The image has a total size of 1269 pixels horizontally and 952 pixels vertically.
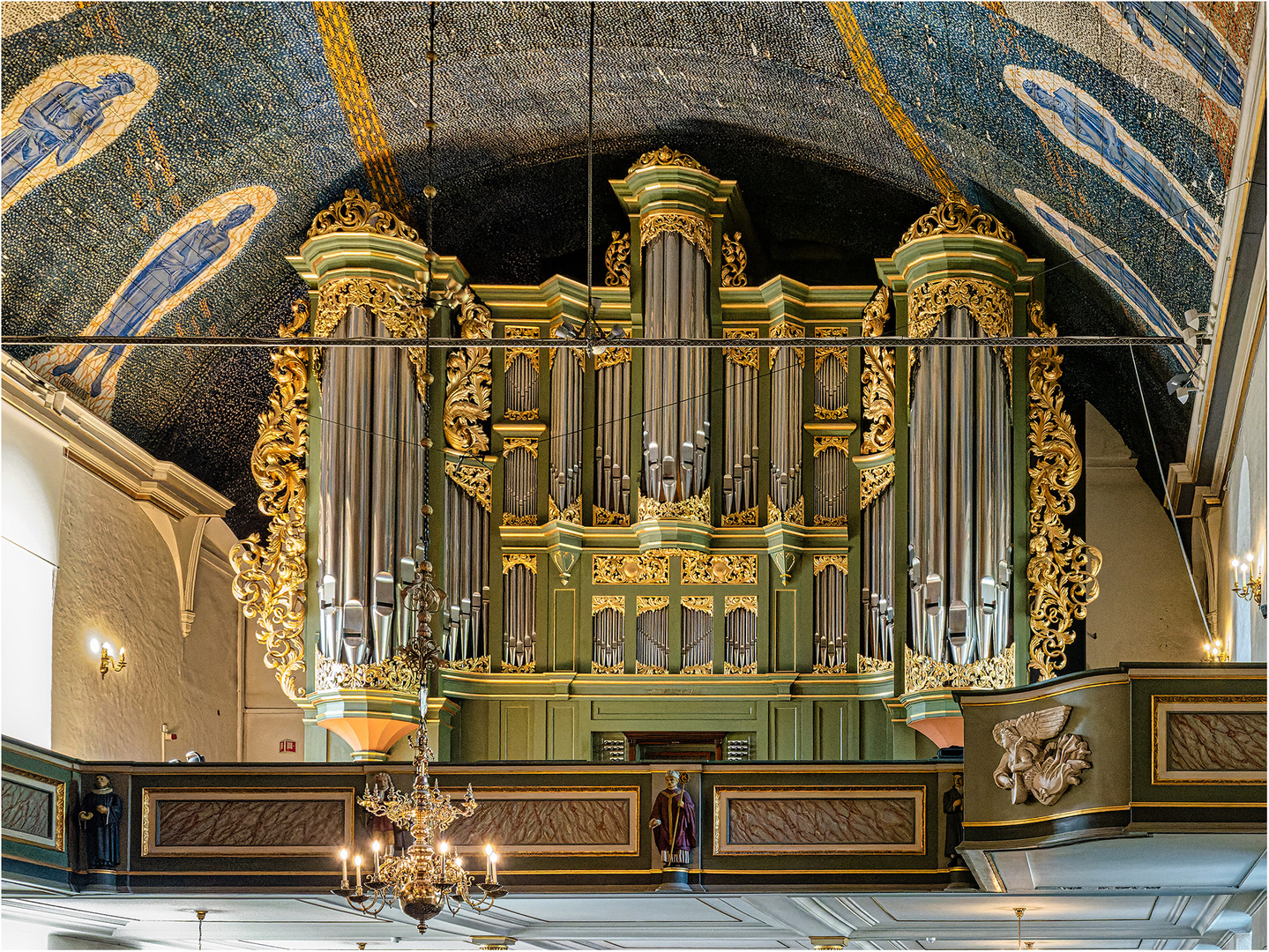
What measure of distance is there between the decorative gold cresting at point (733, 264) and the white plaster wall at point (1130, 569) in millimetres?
4216

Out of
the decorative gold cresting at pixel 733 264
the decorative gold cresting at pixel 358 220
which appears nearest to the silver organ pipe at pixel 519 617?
the decorative gold cresting at pixel 358 220

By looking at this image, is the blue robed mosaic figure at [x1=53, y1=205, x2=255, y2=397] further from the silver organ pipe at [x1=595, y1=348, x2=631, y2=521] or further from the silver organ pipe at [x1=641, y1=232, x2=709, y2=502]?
the silver organ pipe at [x1=641, y1=232, x2=709, y2=502]

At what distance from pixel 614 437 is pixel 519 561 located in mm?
1447

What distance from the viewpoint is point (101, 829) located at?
13.6 metres

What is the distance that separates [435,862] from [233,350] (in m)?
9.29

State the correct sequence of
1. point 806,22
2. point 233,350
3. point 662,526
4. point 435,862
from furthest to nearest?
point 233,350 < point 662,526 < point 806,22 < point 435,862

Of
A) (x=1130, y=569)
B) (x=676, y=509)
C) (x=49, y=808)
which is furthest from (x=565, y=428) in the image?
(x=1130, y=569)

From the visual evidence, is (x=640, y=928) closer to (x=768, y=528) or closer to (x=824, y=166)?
(x=768, y=528)

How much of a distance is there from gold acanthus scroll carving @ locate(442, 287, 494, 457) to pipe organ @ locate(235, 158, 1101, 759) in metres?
0.03

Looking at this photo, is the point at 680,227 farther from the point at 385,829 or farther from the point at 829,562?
the point at 385,829

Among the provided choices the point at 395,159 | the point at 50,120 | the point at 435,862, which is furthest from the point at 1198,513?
the point at 50,120

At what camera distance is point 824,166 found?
17.2 meters

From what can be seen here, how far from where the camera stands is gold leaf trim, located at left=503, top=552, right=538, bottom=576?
642 inches

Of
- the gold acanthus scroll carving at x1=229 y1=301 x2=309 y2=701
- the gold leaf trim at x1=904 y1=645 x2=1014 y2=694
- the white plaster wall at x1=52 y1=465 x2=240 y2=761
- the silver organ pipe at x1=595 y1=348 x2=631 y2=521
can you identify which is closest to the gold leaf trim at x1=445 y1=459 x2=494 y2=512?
the silver organ pipe at x1=595 y1=348 x2=631 y2=521
